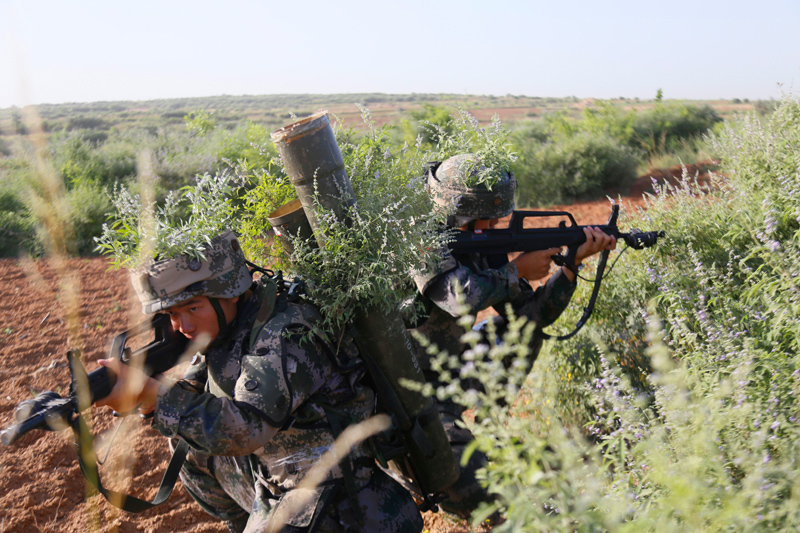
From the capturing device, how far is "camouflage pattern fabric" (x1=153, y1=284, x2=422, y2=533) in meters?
2.19

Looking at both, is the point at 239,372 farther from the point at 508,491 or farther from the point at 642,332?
the point at 642,332

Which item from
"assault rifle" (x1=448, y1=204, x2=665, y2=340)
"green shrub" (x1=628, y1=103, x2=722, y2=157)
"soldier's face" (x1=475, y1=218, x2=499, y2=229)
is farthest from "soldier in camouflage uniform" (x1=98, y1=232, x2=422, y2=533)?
"green shrub" (x1=628, y1=103, x2=722, y2=157)

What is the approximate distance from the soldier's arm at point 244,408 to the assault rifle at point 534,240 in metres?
1.55

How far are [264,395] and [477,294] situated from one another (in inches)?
61.3

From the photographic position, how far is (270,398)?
223cm

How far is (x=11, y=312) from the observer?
7.16m

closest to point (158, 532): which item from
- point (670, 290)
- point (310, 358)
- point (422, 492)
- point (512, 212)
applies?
point (422, 492)

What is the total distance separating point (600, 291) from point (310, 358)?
2941 millimetres

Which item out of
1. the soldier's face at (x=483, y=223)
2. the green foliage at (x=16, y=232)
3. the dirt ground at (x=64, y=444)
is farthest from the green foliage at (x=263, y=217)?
the green foliage at (x=16, y=232)

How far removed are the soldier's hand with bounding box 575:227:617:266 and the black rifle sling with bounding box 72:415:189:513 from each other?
2.94 m

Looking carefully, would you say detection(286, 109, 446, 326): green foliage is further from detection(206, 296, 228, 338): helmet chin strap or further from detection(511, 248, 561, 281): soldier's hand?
detection(511, 248, 561, 281): soldier's hand

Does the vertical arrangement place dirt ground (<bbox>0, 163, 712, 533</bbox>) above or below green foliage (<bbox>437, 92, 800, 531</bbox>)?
below

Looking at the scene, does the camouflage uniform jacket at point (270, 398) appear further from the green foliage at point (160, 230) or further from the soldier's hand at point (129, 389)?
the green foliage at point (160, 230)

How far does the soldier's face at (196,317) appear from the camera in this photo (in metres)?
2.46
